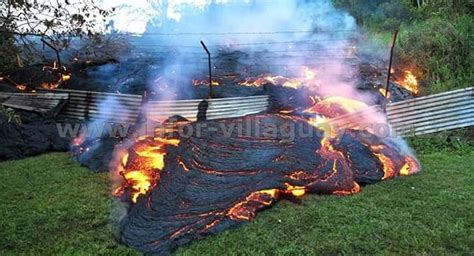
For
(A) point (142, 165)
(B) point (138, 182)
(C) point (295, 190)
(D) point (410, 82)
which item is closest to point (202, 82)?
(A) point (142, 165)

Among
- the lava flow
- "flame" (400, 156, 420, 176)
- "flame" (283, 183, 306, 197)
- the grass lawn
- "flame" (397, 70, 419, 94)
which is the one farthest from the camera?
"flame" (397, 70, 419, 94)

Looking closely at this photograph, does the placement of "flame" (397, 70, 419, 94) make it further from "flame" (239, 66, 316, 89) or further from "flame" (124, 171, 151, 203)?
"flame" (124, 171, 151, 203)

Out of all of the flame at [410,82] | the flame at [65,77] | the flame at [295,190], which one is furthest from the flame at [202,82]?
the flame at [295,190]

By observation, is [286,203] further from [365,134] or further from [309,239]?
[365,134]

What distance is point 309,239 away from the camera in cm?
478

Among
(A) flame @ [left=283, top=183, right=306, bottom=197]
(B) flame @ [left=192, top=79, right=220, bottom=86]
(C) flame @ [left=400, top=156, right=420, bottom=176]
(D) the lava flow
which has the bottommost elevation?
(C) flame @ [left=400, top=156, right=420, bottom=176]

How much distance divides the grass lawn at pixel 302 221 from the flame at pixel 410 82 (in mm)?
4544

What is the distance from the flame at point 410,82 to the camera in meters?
11.1

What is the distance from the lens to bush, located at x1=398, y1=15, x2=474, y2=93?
433 inches

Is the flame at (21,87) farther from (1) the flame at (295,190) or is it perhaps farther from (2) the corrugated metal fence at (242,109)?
(1) the flame at (295,190)

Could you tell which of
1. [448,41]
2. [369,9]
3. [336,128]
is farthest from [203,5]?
[336,128]

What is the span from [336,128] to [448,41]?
5.61 meters

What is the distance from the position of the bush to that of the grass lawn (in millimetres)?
4867

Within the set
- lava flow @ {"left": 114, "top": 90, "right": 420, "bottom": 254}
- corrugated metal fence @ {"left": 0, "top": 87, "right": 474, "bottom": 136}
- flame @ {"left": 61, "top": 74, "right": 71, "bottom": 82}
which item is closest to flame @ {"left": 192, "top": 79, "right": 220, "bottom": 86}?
corrugated metal fence @ {"left": 0, "top": 87, "right": 474, "bottom": 136}
